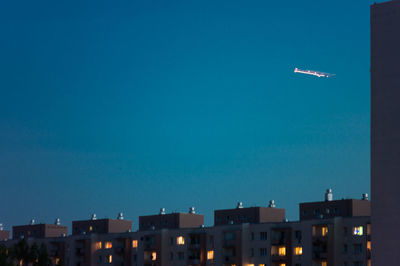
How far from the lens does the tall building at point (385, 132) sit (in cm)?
3016

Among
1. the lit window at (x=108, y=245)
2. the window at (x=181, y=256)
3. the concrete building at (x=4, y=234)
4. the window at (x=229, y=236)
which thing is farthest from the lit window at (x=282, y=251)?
the concrete building at (x=4, y=234)

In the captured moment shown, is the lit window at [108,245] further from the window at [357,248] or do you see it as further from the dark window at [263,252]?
the window at [357,248]

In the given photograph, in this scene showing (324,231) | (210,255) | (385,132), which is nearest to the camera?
(385,132)

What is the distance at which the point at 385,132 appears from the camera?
3069 centimetres

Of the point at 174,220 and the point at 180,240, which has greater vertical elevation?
the point at 174,220

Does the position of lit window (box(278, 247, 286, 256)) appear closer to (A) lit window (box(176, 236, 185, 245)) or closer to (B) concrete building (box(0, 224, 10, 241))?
(A) lit window (box(176, 236, 185, 245))

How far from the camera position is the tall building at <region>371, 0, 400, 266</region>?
30.2 m

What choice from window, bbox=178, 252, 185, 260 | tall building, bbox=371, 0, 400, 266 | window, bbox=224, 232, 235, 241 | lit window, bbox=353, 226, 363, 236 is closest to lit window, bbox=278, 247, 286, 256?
window, bbox=224, 232, 235, 241

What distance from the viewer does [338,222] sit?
7669cm

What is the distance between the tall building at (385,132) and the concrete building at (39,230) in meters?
99.8

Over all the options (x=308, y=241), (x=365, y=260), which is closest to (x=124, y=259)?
(x=308, y=241)

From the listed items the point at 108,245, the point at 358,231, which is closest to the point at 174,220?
the point at 108,245

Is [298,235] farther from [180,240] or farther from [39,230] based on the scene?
[39,230]

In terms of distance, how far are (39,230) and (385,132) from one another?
341ft
